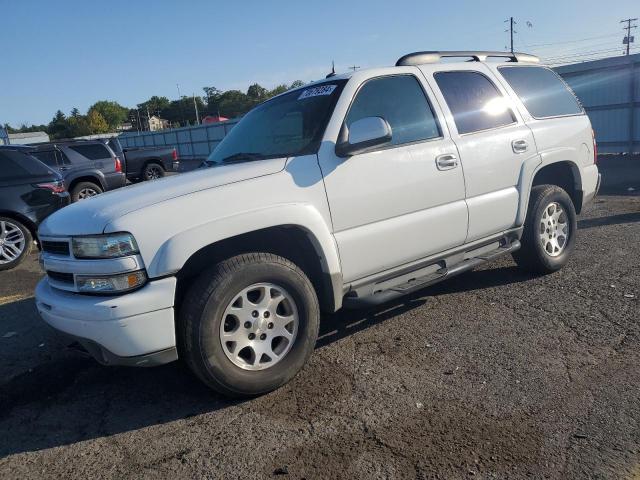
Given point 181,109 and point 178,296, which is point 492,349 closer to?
point 178,296

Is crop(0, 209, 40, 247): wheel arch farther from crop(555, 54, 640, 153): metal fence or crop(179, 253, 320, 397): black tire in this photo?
crop(555, 54, 640, 153): metal fence

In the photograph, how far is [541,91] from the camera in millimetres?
5094

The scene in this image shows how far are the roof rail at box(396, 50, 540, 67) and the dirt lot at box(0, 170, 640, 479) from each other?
2.04 meters

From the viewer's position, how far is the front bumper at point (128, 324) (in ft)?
9.17

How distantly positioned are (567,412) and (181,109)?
114 m

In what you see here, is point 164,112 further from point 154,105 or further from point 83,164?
point 83,164

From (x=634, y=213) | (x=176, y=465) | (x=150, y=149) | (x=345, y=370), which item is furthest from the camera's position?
(x=150, y=149)

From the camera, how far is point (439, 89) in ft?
13.9

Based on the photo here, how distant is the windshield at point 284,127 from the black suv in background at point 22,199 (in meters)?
4.50

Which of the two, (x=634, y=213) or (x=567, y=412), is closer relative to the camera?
(x=567, y=412)

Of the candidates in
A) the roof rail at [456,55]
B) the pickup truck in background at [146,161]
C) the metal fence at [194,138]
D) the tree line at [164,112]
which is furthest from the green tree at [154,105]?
the roof rail at [456,55]

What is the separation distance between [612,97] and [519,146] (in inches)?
522

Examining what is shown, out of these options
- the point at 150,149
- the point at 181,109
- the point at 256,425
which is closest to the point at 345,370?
the point at 256,425

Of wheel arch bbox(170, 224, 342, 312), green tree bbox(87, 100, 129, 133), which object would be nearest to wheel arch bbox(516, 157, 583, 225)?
wheel arch bbox(170, 224, 342, 312)
